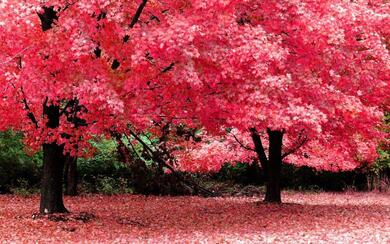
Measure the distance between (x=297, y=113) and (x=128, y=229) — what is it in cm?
487

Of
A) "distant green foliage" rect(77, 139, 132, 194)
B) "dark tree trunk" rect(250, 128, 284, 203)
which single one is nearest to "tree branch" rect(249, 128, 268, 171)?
"dark tree trunk" rect(250, 128, 284, 203)

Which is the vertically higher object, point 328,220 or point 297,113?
point 297,113

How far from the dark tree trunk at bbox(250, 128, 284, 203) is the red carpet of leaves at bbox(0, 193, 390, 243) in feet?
2.00

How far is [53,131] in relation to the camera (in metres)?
12.9

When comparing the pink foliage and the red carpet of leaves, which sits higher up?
the pink foliage

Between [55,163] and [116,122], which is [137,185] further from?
[116,122]

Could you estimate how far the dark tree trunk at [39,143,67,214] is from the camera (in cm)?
1410

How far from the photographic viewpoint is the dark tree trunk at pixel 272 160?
17891mm

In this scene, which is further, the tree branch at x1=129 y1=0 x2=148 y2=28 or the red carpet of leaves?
the red carpet of leaves

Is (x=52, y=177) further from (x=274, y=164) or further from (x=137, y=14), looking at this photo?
(x=274, y=164)

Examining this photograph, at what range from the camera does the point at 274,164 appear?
1820cm

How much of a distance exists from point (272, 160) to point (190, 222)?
4359 millimetres

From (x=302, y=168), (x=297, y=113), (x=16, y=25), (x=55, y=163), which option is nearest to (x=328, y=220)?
(x=297, y=113)

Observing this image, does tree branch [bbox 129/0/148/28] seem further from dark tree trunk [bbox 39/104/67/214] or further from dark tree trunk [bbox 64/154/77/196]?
dark tree trunk [bbox 64/154/77/196]
